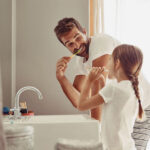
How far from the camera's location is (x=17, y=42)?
6.60ft

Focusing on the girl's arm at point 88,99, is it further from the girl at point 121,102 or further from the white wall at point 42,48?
the white wall at point 42,48

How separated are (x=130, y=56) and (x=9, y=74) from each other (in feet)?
3.88

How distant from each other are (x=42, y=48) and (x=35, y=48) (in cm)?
5

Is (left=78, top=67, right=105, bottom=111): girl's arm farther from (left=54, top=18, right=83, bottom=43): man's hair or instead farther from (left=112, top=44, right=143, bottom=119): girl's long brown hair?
(left=54, top=18, right=83, bottom=43): man's hair

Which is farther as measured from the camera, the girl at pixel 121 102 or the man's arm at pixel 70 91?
the man's arm at pixel 70 91

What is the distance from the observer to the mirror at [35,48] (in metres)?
2.00

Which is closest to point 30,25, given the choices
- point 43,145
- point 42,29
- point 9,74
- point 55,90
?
point 42,29

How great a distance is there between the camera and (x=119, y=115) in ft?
3.35

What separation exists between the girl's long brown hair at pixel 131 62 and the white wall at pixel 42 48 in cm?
95

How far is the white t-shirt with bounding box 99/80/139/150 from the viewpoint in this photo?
1020 mm

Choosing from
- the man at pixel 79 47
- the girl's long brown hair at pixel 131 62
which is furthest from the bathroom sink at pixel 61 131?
the girl's long brown hair at pixel 131 62

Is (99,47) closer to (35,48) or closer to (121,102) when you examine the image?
(121,102)

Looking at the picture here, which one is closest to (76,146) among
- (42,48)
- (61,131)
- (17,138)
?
(17,138)

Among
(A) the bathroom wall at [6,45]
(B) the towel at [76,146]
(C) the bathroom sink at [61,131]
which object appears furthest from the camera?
(A) the bathroom wall at [6,45]
